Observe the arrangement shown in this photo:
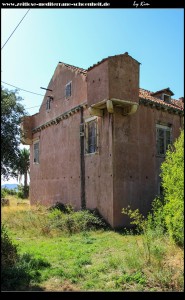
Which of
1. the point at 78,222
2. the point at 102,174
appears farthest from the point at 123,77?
the point at 78,222

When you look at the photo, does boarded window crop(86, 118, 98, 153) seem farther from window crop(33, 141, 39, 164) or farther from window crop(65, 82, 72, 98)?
window crop(33, 141, 39, 164)

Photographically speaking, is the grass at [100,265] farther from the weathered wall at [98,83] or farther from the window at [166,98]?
the window at [166,98]

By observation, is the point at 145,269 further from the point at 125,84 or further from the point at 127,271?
the point at 125,84

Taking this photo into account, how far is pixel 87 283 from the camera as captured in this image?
22.3 ft

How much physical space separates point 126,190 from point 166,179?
6.13 m

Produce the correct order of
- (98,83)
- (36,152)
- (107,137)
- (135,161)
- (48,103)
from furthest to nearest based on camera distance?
(36,152) → (48,103) → (135,161) → (107,137) → (98,83)

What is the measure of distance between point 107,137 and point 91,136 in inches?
66.5

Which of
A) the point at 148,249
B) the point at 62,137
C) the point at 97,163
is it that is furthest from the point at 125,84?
the point at 148,249

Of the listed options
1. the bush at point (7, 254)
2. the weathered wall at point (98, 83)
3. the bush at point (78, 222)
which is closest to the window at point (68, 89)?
the weathered wall at point (98, 83)

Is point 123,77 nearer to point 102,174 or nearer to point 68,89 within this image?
point 102,174

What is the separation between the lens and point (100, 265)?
8.06 m

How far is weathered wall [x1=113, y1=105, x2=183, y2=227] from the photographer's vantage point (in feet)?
47.7

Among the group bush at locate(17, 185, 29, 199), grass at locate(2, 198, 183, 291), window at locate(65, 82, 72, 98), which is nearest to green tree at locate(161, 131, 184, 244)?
grass at locate(2, 198, 183, 291)

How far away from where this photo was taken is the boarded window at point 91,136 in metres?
16.0
